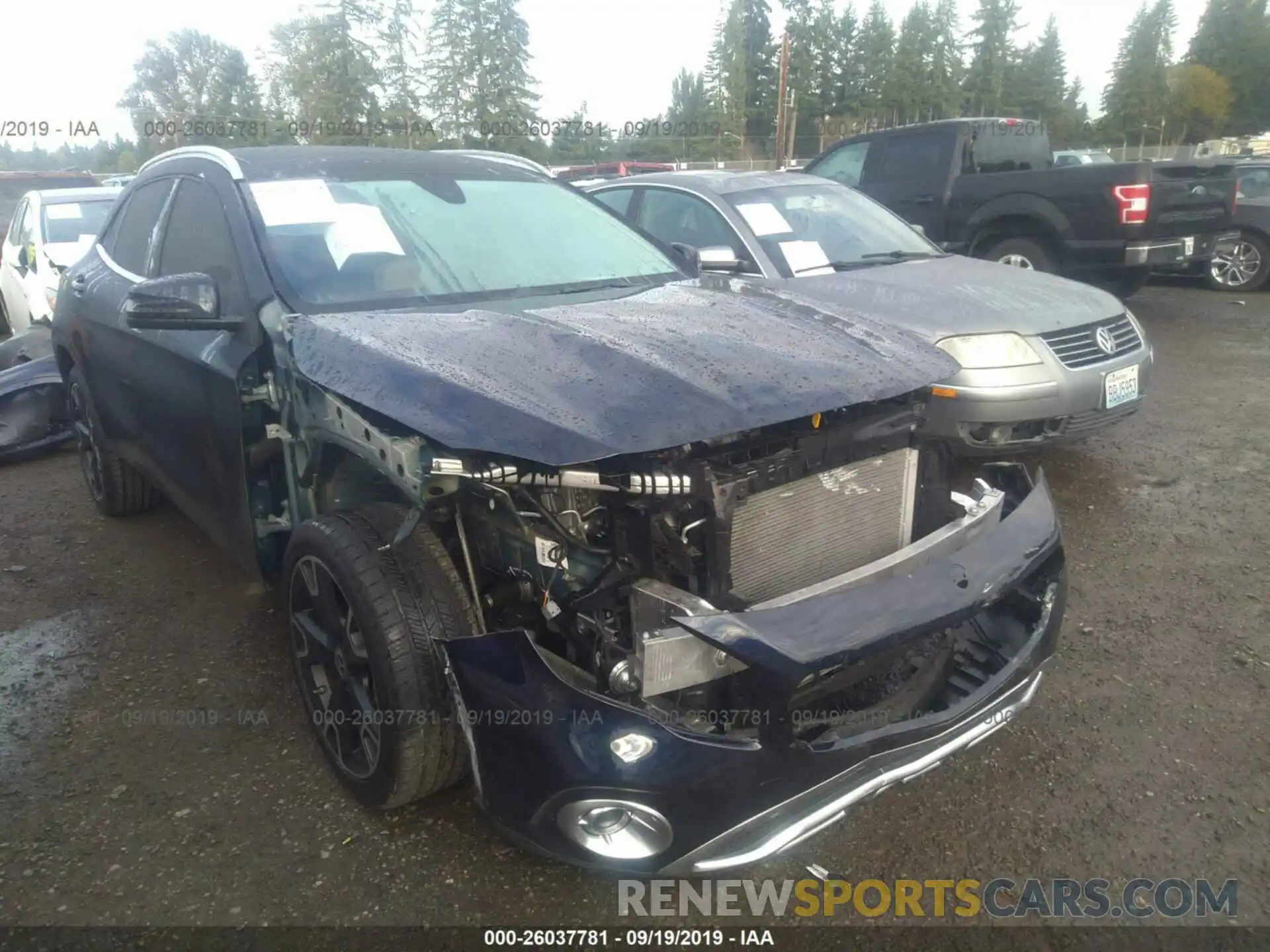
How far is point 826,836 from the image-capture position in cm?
243

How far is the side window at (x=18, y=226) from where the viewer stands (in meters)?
8.28

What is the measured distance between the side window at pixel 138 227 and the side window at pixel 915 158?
710 centimetres

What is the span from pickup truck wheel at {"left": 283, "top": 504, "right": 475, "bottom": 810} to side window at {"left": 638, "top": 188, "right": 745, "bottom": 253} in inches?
135

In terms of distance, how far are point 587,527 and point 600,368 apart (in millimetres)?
383

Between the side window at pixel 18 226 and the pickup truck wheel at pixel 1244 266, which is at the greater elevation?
the side window at pixel 18 226

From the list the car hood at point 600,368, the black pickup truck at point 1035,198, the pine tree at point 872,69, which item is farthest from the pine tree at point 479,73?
the car hood at point 600,368

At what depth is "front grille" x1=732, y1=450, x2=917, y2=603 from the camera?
2205 mm

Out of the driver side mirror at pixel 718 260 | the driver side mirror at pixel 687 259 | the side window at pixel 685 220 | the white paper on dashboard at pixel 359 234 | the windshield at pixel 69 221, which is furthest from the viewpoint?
the windshield at pixel 69 221

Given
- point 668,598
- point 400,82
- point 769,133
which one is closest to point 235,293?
point 668,598

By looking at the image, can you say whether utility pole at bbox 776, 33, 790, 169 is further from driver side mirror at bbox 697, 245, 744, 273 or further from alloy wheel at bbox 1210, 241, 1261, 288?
driver side mirror at bbox 697, 245, 744, 273

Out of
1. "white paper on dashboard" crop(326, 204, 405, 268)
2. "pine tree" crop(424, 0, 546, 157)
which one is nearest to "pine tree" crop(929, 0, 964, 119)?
"pine tree" crop(424, 0, 546, 157)

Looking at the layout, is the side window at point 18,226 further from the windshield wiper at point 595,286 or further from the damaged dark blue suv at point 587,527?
the windshield wiper at point 595,286

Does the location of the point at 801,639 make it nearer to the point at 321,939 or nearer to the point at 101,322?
the point at 321,939

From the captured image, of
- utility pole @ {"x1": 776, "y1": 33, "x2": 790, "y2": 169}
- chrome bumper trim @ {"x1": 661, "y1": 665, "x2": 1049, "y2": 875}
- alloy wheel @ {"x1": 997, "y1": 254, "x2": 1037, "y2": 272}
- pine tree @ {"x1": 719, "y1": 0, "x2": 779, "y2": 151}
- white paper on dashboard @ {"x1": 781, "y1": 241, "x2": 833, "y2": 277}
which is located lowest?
chrome bumper trim @ {"x1": 661, "y1": 665, "x2": 1049, "y2": 875}
